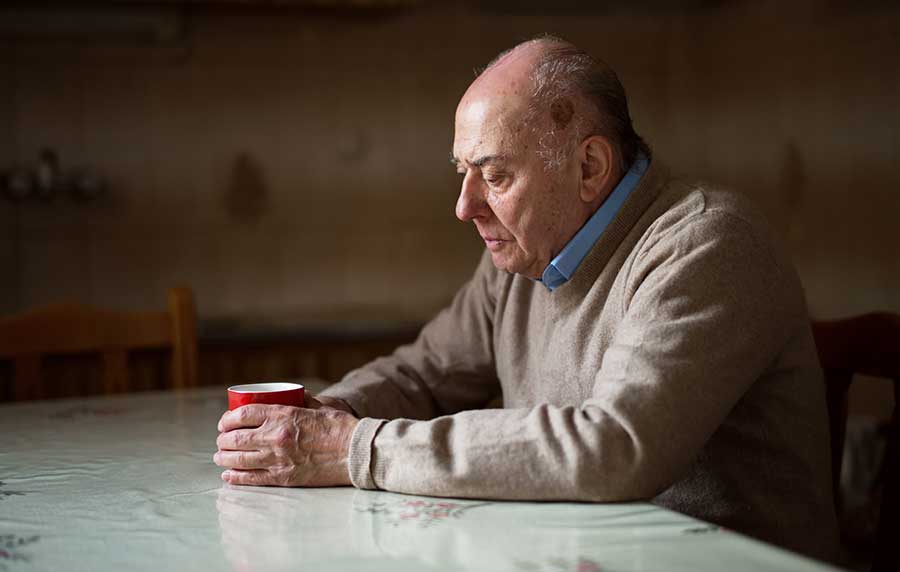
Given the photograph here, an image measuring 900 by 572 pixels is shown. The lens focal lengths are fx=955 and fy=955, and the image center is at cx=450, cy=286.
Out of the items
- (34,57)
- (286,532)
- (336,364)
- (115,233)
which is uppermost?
(34,57)

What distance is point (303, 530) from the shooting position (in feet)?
2.99

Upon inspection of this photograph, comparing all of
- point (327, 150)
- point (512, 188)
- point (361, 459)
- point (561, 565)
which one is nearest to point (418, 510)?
point (361, 459)

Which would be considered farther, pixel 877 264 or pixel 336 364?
pixel 336 364

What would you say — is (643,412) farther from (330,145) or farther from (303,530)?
(330,145)

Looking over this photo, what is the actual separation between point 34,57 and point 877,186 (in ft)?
7.77

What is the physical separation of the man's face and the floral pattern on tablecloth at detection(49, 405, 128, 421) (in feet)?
2.36

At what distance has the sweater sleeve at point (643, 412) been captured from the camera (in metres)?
0.97

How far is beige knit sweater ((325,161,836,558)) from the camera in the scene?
38.6 inches

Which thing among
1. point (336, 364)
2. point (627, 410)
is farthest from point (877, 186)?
point (627, 410)

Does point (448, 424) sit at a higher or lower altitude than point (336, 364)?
higher

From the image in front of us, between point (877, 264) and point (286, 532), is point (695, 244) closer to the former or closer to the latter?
point (286, 532)

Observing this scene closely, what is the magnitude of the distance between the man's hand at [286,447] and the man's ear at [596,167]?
18.2 inches

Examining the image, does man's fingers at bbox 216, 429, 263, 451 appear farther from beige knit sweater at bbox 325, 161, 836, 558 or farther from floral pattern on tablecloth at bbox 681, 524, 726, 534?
floral pattern on tablecloth at bbox 681, 524, 726, 534

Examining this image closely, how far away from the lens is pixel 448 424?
1.05 meters
